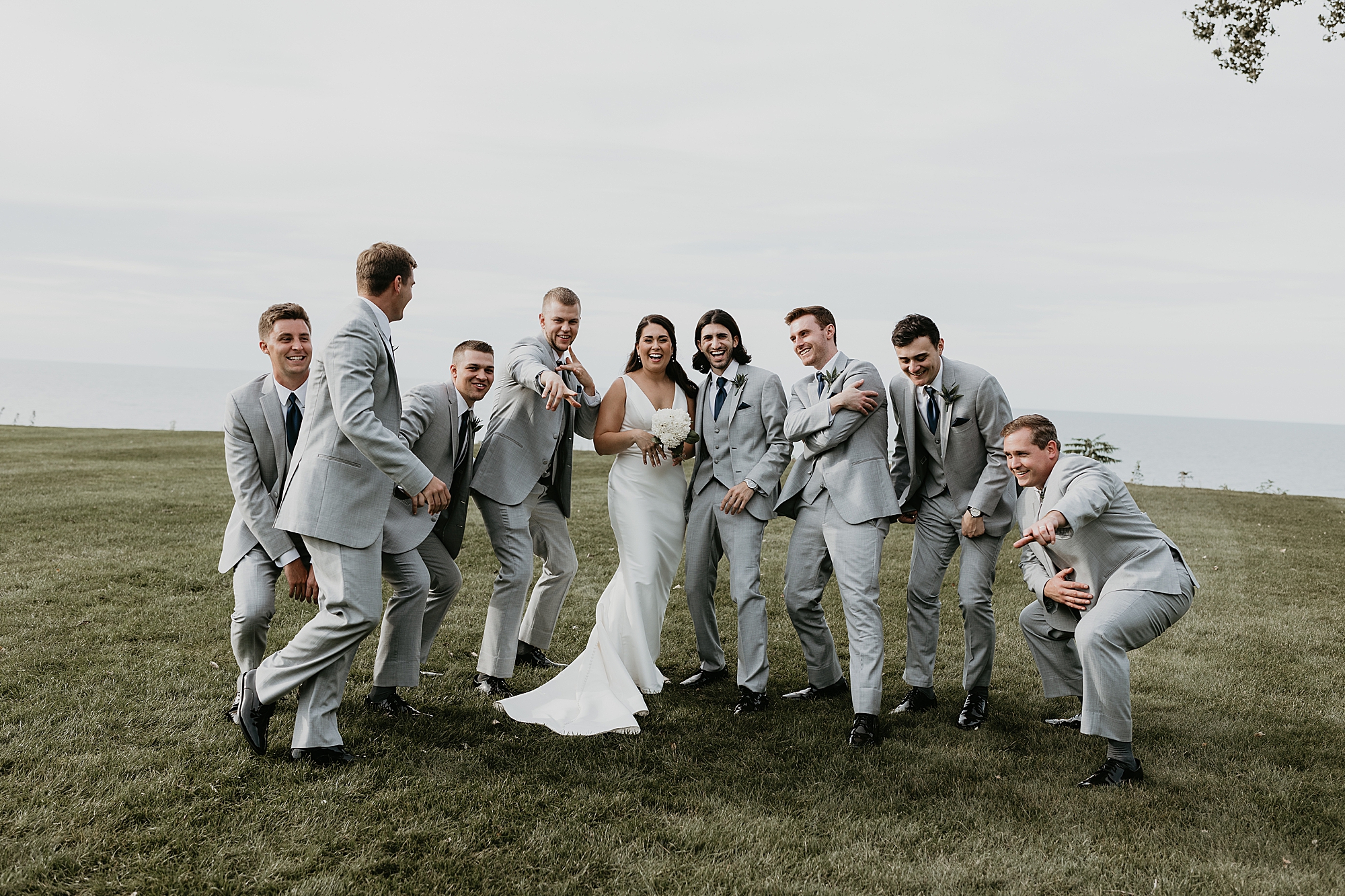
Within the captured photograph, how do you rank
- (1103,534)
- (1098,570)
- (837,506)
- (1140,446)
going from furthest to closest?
(1140,446)
(837,506)
(1098,570)
(1103,534)

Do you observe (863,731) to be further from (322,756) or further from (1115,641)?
(322,756)

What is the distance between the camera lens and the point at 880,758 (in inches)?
211

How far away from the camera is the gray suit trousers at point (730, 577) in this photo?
6406 mm

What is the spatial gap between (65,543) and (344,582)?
7.95m

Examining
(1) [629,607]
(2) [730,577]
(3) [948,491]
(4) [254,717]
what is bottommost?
(4) [254,717]

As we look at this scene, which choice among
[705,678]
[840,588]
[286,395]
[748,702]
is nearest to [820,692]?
[748,702]

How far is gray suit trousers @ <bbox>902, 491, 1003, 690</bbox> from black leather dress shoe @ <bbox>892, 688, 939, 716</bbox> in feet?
0.22

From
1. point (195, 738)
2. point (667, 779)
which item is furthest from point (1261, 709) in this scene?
point (195, 738)

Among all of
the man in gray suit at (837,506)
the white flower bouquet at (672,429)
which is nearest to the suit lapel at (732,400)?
the white flower bouquet at (672,429)

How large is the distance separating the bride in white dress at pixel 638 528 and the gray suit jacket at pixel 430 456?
1.15 m

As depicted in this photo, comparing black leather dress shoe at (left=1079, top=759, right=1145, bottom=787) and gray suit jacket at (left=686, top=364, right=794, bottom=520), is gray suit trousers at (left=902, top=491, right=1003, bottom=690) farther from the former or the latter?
black leather dress shoe at (left=1079, top=759, right=1145, bottom=787)

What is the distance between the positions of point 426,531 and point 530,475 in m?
1.03

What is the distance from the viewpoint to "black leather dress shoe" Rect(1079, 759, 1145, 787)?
4.96 m

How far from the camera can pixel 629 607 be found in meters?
6.60
